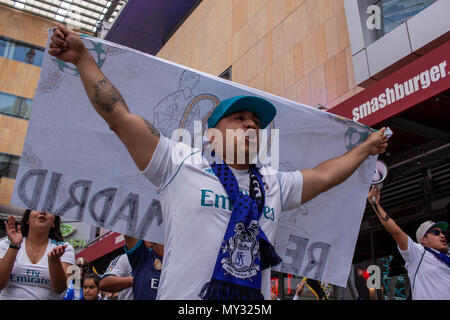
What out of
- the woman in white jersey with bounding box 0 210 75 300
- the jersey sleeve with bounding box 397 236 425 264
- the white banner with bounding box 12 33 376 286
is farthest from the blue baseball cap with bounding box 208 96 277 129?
the jersey sleeve with bounding box 397 236 425 264

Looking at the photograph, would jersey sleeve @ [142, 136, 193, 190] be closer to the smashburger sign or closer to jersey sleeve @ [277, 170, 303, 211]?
jersey sleeve @ [277, 170, 303, 211]

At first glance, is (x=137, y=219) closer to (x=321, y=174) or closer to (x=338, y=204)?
(x=321, y=174)

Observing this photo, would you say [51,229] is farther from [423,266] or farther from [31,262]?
[423,266]

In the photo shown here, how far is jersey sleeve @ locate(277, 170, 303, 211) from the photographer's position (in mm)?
2338

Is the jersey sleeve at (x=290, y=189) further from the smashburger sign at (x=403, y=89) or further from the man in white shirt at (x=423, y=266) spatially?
the smashburger sign at (x=403, y=89)

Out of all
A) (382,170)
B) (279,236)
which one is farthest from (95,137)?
(382,170)

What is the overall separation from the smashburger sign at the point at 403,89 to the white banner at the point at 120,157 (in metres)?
3.09

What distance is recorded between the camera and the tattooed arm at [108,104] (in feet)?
6.42

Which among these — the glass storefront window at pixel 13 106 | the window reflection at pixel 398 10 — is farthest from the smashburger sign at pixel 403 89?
the glass storefront window at pixel 13 106

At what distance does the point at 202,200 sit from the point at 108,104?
598 mm

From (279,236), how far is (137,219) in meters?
0.94

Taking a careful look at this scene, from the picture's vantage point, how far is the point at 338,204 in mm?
3166

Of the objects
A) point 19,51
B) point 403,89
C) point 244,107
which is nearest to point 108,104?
point 244,107

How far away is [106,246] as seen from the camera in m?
15.0
